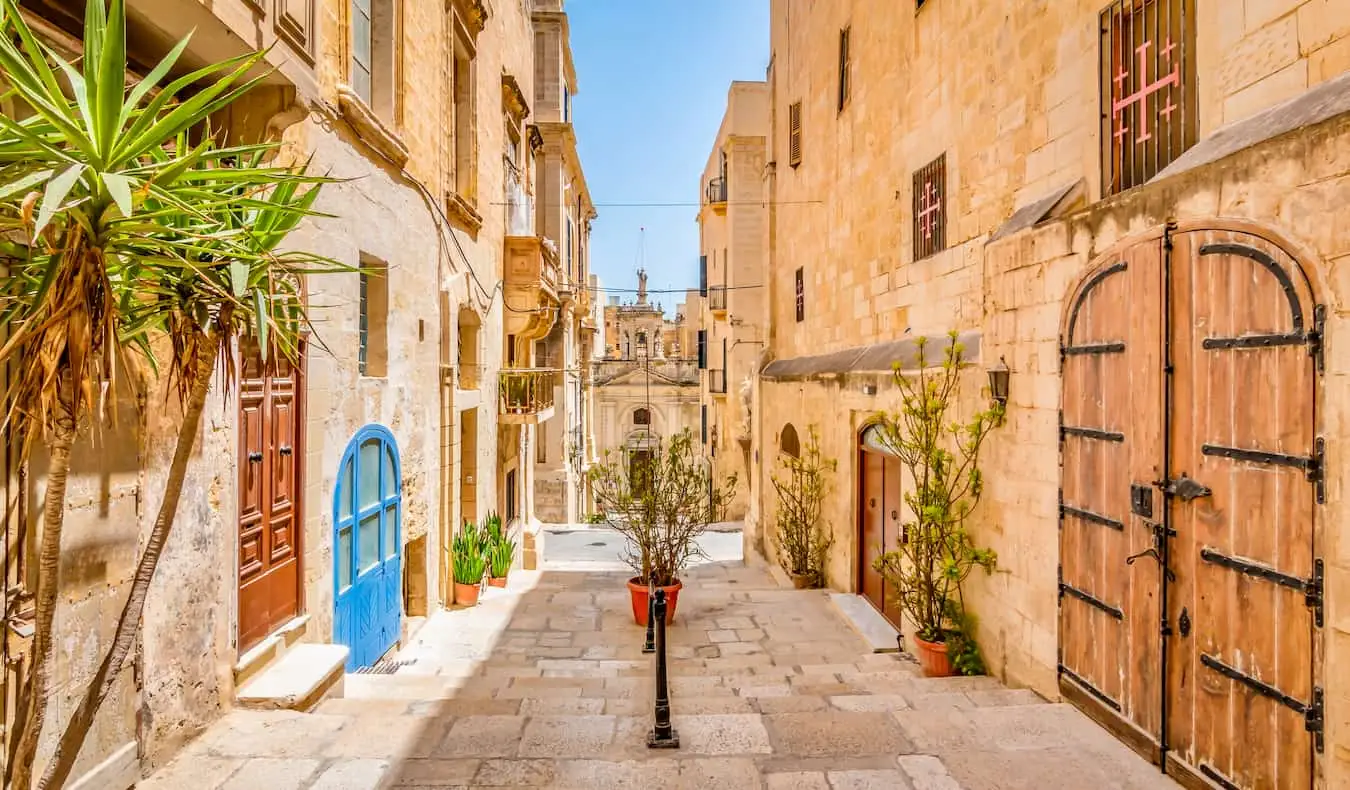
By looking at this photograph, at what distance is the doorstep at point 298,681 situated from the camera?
413 cm

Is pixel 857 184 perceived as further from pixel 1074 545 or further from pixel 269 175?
pixel 269 175

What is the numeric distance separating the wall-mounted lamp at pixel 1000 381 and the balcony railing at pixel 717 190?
1538 centimetres

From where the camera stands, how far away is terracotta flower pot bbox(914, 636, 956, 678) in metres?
5.45

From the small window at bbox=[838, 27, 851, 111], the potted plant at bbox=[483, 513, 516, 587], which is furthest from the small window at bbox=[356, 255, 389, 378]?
the small window at bbox=[838, 27, 851, 111]

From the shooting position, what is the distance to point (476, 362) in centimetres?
1025

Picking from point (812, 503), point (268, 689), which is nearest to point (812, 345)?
point (812, 503)

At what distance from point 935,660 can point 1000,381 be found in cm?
217

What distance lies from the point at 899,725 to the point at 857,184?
22.2ft

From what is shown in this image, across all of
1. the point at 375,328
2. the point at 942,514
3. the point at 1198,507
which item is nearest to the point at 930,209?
the point at 942,514

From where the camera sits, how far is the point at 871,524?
832 cm

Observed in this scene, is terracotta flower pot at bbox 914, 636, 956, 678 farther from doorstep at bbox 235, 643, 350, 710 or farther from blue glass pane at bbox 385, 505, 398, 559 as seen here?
blue glass pane at bbox 385, 505, 398, 559

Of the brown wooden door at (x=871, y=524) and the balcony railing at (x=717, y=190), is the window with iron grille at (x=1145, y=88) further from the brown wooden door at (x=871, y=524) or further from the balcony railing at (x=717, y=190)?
the balcony railing at (x=717, y=190)

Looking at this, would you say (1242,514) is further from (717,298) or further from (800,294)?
(717,298)

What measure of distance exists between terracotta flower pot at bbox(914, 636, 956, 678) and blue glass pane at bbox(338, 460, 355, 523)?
15.4 ft
